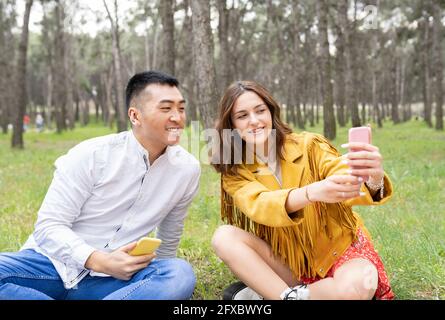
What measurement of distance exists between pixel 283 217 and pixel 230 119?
655 mm

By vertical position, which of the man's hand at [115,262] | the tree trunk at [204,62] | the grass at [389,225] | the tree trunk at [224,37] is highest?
the tree trunk at [224,37]

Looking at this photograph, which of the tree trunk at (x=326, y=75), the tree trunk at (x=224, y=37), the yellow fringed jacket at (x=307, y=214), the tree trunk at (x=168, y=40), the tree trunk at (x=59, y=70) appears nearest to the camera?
the yellow fringed jacket at (x=307, y=214)

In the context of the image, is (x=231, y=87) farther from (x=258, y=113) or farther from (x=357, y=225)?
(x=357, y=225)

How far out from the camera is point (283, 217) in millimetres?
2441

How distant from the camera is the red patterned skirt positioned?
2.64 m

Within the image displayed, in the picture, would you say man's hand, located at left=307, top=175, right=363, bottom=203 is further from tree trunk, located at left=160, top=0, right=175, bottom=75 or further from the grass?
tree trunk, located at left=160, top=0, right=175, bottom=75

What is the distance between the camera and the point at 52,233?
260 cm

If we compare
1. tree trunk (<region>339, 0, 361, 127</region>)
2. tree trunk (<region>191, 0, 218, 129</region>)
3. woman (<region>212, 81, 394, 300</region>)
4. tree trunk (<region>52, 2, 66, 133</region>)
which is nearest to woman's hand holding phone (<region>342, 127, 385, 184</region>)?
woman (<region>212, 81, 394, 300</region>)

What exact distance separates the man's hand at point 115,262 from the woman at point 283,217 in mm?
454

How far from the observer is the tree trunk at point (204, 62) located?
336 inches

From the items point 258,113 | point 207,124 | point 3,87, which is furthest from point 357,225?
point 3,87

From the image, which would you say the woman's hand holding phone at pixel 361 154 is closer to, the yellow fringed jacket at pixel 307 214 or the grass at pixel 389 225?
the yellow fringed jacket at pixel 307 214

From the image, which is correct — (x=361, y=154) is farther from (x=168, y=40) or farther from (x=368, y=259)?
(x=168, y=40)

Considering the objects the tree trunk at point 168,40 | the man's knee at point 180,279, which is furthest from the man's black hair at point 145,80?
the tree trunk at point 168,40
